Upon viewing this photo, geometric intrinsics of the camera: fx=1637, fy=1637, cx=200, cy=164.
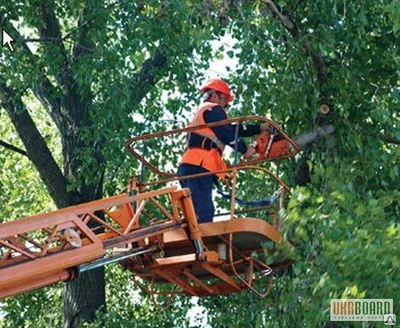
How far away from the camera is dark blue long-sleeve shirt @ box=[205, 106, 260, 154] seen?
14039 millimetres

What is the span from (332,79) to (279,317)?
7.96ft

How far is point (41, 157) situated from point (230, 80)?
323 cm

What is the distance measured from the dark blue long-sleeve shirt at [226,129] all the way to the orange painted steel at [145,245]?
0.27 metres

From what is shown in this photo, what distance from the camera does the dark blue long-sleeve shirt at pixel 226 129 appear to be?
1404 centimetres

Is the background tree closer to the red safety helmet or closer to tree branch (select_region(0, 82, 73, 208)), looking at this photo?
tree branch (select_region(0, 82, 73, 208))

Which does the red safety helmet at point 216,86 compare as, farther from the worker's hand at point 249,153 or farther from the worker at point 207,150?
the worker's hand at point 249,153

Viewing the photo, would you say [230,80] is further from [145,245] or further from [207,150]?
[145,245]

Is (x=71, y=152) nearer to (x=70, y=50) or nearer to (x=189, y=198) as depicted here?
(x=70, y=50)

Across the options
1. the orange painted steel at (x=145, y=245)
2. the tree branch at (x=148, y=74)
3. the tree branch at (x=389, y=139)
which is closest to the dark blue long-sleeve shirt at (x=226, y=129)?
the orange painted steel at (x=145, y=245)

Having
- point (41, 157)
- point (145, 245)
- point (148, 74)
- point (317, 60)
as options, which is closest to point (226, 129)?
point (145, 245)

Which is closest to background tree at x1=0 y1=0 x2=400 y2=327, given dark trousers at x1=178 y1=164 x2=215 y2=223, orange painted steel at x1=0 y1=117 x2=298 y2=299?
orange painted steel at x1=0 y1=117 x2=298 y2=299

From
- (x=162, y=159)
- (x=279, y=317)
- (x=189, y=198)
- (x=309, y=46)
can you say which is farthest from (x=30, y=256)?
(x=162, y=159)

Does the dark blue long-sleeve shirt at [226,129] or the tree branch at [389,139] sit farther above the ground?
the tree branch at [389,139]

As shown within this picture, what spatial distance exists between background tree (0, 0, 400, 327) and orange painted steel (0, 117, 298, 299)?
55cm
